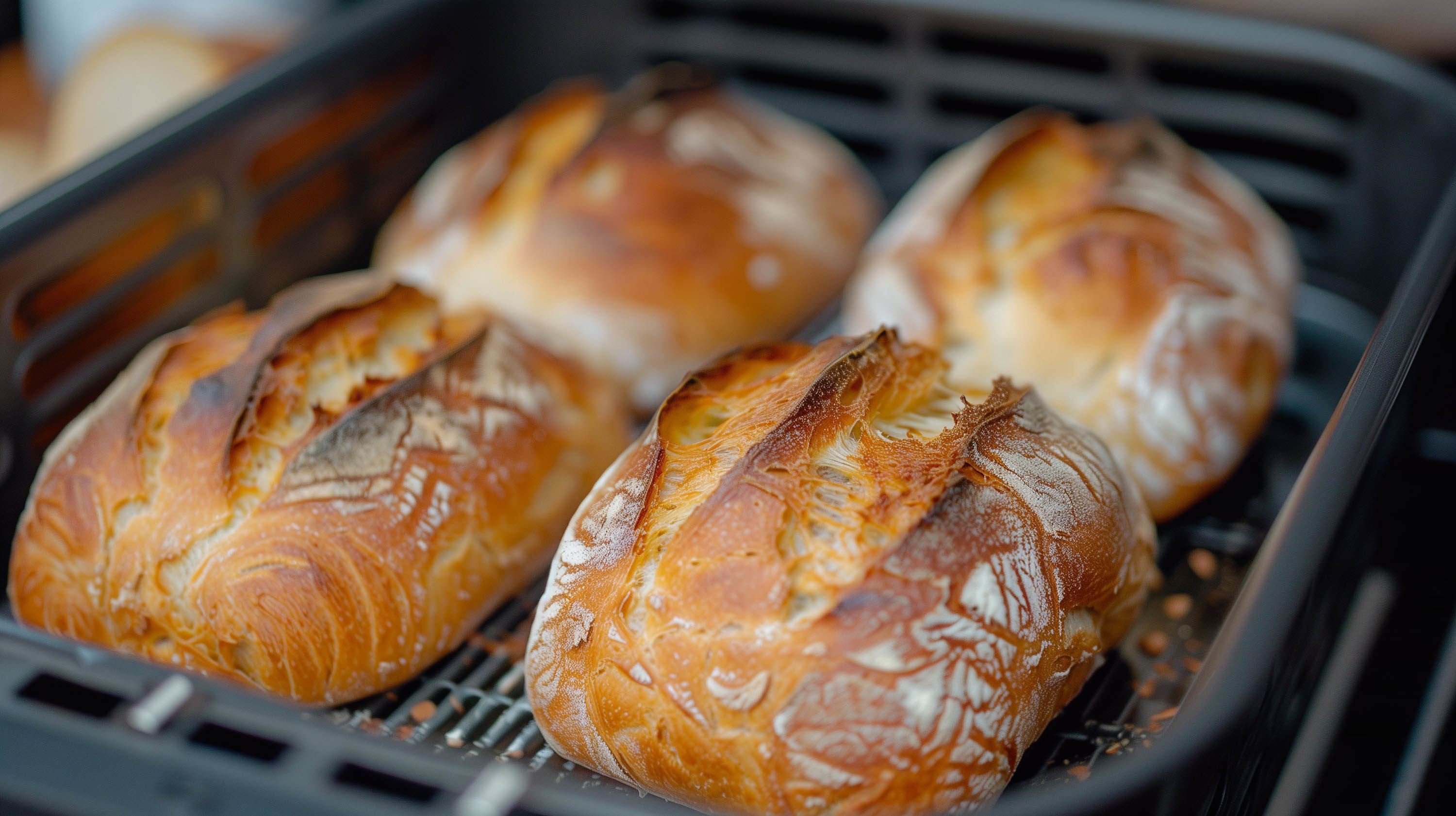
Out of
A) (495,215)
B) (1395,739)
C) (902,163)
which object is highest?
(495,215)

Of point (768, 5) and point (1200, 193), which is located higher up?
point (768, 5)

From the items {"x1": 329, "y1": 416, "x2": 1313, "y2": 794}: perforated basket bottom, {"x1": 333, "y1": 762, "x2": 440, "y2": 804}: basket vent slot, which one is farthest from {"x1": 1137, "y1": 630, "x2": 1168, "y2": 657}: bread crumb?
{"x1": 333, "y1": 762, "x2": 440, "y2": 804}: basket vent slot

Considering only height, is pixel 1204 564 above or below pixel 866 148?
below

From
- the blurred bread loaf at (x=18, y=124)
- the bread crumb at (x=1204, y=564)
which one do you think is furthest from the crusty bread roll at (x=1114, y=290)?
the blurred bread loaf at (x=18, y=124)

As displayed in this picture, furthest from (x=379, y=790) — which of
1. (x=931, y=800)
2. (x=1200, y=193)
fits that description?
(x=1200, y=193)

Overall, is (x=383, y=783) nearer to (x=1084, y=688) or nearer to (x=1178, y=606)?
(x=1084, y=688)

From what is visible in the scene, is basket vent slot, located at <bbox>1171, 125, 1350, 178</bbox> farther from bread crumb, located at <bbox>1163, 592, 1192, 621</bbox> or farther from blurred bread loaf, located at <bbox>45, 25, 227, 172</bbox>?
blurred bread loaf, located at <bbox>45, 25, 227, 172</bbox>

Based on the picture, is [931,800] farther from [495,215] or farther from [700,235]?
[495,215]

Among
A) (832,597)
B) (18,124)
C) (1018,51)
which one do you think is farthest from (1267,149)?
(18,124)
